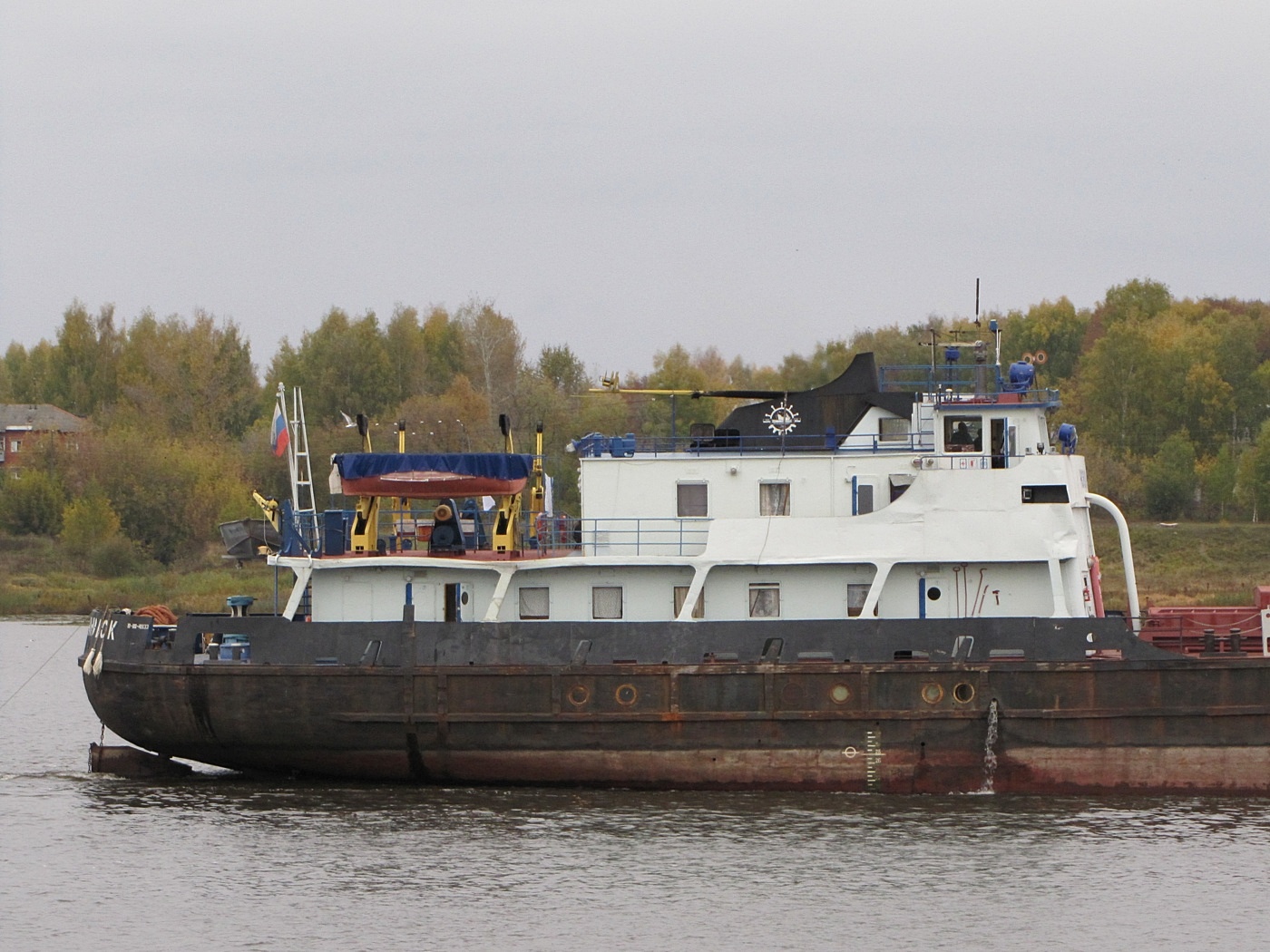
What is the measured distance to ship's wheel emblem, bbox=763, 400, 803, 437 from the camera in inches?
1016

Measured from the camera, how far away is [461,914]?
19.2m

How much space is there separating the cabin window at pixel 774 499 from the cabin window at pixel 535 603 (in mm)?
3444

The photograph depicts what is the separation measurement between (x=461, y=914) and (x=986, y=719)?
8.29m

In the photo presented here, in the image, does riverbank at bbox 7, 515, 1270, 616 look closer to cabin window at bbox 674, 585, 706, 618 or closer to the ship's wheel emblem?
the ship's wheel emblem

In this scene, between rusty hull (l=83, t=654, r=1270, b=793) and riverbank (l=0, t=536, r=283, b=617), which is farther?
riverbank (l=0, t=536, r=283, b=617)

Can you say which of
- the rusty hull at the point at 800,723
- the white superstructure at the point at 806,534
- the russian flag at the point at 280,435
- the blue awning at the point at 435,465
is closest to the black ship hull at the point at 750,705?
the rusty hull at the point at 800,723

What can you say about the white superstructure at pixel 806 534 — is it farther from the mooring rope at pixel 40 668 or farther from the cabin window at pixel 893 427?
the mooring rope at pixel 40 668

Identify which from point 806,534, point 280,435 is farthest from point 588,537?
point 280,435

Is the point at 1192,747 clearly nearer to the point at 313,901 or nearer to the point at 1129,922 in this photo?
the point at 1129,922

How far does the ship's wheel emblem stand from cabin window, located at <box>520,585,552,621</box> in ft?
13.8

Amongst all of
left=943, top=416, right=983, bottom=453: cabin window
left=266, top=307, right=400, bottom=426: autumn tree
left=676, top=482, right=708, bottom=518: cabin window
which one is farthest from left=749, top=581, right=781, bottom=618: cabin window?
left=266, top=307, right=400, bottom=426: autumn tree

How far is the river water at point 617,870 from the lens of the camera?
18.8 meters

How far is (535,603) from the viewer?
25375 mm

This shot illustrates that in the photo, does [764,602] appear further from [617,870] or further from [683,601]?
[617,870]
